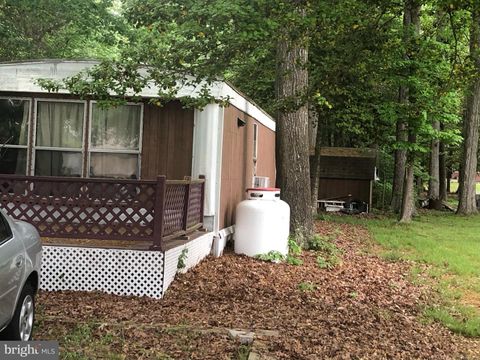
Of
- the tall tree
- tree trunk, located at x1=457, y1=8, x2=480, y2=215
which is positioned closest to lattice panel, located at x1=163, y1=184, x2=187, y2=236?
the tall tree

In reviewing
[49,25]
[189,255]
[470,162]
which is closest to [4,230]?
[189,255]

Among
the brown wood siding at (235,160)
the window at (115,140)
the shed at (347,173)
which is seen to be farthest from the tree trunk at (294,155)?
the shed at (347,173)

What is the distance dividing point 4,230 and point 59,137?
5.17 m

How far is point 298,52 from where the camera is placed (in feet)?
36.0

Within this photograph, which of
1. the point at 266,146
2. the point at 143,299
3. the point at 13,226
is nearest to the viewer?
the point at 13,226

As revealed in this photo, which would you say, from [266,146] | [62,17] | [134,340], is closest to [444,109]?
[266,146]

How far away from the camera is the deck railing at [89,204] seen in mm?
6930

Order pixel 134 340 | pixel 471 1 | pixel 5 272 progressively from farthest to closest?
pixel 471 1 → pixel 134 340 → pixel 5 272

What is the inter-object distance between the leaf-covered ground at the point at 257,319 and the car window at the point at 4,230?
1.10 metres

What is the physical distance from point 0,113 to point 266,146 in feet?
25.4

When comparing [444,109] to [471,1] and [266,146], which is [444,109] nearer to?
[266,146]

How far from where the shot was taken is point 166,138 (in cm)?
938

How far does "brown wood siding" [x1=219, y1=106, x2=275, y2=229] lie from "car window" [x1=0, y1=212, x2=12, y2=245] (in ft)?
17.3

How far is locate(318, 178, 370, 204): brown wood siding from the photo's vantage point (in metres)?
23.8
